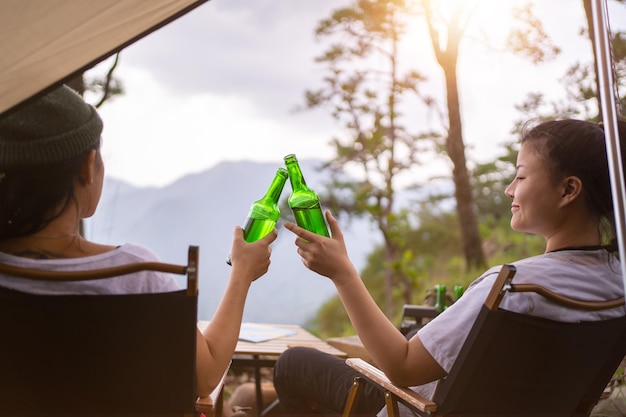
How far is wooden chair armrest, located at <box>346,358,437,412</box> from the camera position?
4.60 feet

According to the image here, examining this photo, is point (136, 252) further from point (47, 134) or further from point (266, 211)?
point (266, 211)

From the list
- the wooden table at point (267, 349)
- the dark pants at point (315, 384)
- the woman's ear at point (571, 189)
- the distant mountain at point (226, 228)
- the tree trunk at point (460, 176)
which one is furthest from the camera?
the distant mountain at point (226, 228)

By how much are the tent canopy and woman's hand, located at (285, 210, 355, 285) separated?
2.51 ft

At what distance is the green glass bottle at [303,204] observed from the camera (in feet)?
5.32

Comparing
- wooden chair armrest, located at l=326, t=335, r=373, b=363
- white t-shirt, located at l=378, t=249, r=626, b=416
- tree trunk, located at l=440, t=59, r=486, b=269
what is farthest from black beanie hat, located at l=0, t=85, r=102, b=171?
tree trunk, located at l=440, t=59, r=486, b=269

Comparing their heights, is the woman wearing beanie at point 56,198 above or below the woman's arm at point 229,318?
above

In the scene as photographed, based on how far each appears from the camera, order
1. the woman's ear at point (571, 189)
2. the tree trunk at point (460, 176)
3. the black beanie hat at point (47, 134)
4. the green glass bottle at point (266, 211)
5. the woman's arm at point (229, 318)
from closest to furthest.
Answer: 1. the black beanie hat at point (47, 134)
2. the woman's arm at point (229, 318)
3. the woman's ear at point (571, 189)
4. the green glass bottle at point (266, 211)
5. the tree trunk at point (460, 176)

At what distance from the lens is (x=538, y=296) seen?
4.58 ft

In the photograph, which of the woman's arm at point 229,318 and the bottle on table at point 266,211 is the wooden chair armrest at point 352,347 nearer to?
the bottle on table at point 266,211

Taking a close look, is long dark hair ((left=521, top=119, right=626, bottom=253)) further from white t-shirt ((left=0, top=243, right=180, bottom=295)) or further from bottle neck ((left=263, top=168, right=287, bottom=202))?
white t-shirt ((left=0, top=243, right=180, bottom=295))

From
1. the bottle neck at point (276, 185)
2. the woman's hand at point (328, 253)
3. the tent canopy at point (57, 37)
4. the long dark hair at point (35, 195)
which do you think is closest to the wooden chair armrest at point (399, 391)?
the woman's hand at point (328, 253)

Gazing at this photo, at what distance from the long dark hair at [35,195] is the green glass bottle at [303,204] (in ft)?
1.97

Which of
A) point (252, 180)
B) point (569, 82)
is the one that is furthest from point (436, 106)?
point (252, 180)

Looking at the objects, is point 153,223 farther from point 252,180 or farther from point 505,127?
point 505,127
